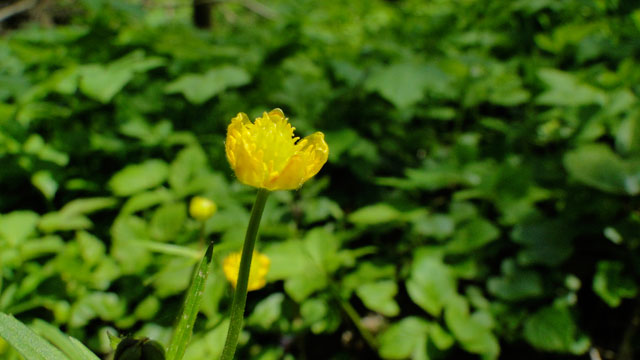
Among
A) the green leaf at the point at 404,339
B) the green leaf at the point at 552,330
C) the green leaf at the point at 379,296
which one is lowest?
the green leaf at the point at 404,339

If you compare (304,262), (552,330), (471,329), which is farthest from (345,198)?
(552,330)

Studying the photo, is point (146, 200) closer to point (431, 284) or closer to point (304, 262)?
point (304, 262)

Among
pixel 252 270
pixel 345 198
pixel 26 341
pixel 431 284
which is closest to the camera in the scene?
pixel 26 341

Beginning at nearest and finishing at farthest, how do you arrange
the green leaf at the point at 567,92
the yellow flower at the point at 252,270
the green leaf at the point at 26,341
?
the green leaf at the point at 26,341 → the yellow flower at the point at 252,270 → the green leaf at the point at 567,92

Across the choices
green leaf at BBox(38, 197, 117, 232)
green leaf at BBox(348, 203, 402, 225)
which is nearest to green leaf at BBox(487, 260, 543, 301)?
green leaf at BBox(348, 203, 402, 225)

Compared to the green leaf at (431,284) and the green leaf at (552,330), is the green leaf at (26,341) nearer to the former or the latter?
the green leaf at (431,284)

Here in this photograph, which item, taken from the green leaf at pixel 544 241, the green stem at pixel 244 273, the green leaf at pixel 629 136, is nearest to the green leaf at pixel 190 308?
the green stem at pixel 244 273

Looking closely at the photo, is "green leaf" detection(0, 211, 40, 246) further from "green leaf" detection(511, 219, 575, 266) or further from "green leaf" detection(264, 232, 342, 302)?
"green leaf" detection(511, 219, 575, 266)

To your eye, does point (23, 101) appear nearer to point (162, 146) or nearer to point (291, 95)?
point (162, 146)
